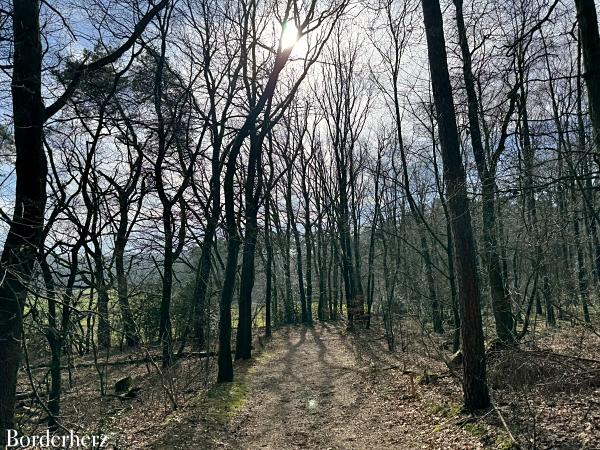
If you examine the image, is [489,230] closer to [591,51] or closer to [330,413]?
[591,51]

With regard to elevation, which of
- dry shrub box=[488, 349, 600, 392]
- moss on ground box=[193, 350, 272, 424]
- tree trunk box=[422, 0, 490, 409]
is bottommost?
moss on ground box=[193, 350, 272, 424]

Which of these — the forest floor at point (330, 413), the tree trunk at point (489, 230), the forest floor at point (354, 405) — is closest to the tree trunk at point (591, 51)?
the tree trunk at point (489, 230)

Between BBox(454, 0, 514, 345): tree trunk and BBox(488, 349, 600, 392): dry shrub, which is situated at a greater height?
BBox(454, 0, 514, 345): tree trunk

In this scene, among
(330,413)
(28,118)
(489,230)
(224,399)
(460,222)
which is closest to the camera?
(28,118)

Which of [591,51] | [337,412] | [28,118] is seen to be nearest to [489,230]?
[591,51]

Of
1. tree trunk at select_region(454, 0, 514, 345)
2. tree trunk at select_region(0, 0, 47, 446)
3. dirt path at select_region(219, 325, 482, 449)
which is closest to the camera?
tree trunk at select_region(0, 0, 47, 446)

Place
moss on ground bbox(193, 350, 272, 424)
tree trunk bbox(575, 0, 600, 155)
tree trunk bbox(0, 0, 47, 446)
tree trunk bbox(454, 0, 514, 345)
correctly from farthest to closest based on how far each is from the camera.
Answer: tree trunk bbox(454, 0, 514, 345)
moss on ground bbox(193, 350, 272, 424)
tree trunk bbox(0, 0, 47, 446)
tree trunk bbox(575, 0, 600, 155)

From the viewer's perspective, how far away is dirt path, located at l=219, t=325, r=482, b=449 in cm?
689

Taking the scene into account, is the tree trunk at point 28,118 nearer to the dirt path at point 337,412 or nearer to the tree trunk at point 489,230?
the dirt path at point 337,412

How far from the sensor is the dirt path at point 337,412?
6.89 meters

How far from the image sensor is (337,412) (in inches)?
346

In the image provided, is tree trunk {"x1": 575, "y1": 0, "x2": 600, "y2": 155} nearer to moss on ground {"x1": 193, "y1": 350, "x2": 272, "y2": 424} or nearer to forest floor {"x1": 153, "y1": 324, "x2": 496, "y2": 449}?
forest floor {"x1": 153, "y1": 324, "x2": 496, "y2": 449}

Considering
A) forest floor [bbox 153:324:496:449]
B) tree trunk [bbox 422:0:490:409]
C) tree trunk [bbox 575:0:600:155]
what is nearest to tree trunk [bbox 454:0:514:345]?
tree trunk [bbox 422:0:490:409]

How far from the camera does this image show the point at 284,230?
29.9 metres
